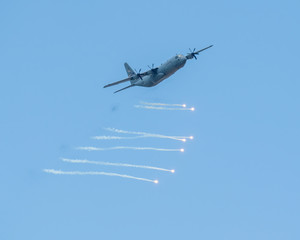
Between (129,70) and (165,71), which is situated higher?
(129,70)

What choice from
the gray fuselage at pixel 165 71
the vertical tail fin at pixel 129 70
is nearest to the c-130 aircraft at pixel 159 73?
the gray fuselage at pixel 165 71

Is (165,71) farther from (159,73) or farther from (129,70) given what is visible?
(129,70)

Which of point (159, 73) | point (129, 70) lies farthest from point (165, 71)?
point (129, 70)

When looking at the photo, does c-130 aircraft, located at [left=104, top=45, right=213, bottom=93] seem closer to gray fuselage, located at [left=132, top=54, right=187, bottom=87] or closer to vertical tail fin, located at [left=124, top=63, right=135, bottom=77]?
gray fuselage, located at [left=132, top=54, right=187, bottom=87]

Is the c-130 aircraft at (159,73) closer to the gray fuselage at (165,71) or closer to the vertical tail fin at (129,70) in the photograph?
the gray fuselage at (165,71)

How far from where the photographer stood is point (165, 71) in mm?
95750

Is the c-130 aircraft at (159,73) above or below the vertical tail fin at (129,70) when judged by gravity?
below

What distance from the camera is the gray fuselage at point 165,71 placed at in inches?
3718

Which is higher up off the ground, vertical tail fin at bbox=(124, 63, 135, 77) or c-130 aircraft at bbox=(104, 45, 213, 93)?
vertical tail fin at bbox=(124, 63, 135, 77)

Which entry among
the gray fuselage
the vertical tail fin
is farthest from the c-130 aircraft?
the vertical tail fin

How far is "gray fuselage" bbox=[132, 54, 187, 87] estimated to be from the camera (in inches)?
3718

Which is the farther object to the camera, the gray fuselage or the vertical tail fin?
the vertical tail fin

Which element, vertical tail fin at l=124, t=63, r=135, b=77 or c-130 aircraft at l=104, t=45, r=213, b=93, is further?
vertical tail fin at l=124, t=63, r=135, b=77

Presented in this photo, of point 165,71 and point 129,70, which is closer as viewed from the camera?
point 165,71
